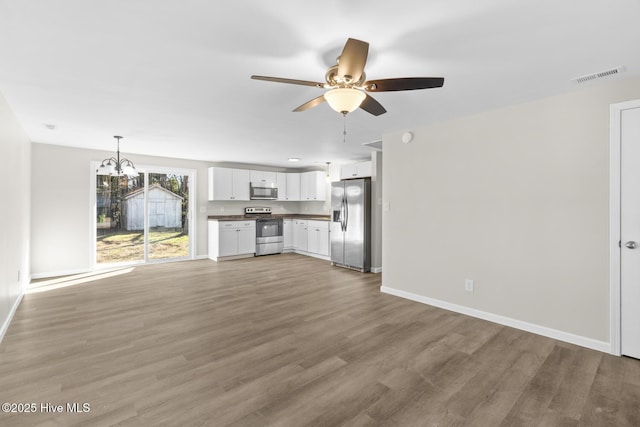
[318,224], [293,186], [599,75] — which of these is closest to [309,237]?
[318,224]

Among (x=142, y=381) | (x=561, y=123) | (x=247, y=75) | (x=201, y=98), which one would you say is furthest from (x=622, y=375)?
(x=201, y=98)

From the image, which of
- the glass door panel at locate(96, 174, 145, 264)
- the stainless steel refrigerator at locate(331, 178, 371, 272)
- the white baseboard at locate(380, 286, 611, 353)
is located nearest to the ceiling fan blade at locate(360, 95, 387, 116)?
the white baseboard at locate(380, 286, 611, 353)

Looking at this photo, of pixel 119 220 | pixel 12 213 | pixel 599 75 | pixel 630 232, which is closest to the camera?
pixel 599 75

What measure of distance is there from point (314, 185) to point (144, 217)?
392cm

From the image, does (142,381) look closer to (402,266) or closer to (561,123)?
(402,266)

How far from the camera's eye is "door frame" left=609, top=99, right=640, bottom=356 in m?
2.54

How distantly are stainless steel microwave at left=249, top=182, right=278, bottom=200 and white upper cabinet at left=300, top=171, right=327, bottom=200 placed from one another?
2.62 feet

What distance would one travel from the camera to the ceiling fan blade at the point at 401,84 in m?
1.87

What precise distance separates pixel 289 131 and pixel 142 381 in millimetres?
3254

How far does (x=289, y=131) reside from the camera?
421cm

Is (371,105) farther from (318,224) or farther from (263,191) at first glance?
(263,191)

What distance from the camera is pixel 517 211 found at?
3.13m

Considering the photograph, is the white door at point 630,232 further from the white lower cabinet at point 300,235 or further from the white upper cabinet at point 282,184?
the white upper cabinet at point 282,184

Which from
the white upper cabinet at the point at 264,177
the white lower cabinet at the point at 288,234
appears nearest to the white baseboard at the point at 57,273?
the white upper cabinet at the point at 264,177
